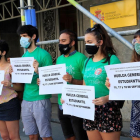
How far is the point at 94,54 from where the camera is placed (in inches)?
107

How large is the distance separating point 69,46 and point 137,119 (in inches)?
46.3

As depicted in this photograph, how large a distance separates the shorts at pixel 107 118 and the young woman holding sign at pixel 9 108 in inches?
53.2

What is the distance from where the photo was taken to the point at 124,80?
94.7 inches

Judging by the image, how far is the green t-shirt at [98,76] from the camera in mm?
2570

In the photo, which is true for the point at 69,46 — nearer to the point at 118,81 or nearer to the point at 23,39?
the point at 23,39

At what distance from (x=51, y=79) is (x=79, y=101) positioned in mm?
552

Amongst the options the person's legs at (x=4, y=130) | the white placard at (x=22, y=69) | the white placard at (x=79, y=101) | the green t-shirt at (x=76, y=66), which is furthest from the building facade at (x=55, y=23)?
the white placard at (x=79, y=101)

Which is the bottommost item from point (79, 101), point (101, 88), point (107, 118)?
point (107, 118)

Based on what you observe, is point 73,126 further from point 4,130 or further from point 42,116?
point 4,130

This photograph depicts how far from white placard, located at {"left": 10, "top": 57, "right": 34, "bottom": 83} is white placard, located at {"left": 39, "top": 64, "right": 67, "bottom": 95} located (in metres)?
0.19

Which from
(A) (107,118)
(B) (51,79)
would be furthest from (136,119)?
(B) (51,79)

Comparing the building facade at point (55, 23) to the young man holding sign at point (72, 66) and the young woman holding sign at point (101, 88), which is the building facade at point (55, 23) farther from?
the young woman holding sign at point (101, 88)

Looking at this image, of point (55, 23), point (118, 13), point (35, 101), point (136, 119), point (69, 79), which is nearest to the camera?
point (136, 119)

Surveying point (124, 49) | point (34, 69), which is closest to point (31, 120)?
point (34, 69)
